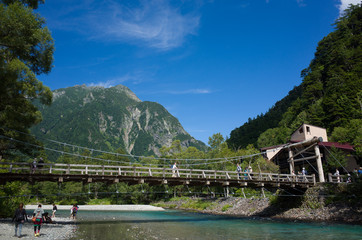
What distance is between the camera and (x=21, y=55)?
42.9ft

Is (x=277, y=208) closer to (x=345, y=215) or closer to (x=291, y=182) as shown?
(x=291, y=182)

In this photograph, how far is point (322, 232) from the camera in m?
16.3

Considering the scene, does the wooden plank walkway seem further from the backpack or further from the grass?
the grass

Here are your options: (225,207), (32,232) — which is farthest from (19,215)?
(225,207)

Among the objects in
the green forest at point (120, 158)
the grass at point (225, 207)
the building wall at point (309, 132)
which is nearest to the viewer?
the green forest at point (120, 158)

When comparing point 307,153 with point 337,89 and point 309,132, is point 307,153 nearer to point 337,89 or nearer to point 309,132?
point 309,132

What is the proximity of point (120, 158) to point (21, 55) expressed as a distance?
237 ft

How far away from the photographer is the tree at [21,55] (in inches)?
446

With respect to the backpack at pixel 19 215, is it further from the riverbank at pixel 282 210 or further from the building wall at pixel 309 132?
the building wall at pixel 309 132

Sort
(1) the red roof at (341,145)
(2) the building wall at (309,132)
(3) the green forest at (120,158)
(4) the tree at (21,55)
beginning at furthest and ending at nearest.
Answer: (2) the building wall at (309,132), (1) the red roof at (341,145), (3) the green forest at (120,158), (4) the tree at (21,55)

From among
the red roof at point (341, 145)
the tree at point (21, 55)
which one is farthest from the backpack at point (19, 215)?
the red roof at point (341, 145)

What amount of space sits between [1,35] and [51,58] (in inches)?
121

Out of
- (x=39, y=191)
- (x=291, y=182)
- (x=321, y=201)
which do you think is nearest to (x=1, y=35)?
(x=291, y=182)

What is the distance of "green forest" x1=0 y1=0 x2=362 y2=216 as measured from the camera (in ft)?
41.5
